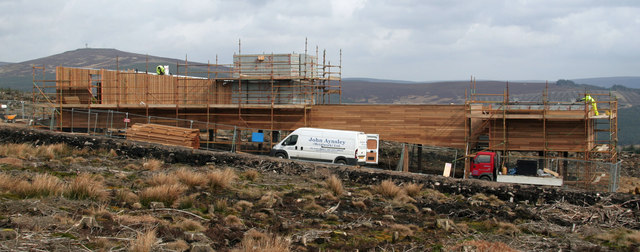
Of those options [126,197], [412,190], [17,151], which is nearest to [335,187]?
[412,190]

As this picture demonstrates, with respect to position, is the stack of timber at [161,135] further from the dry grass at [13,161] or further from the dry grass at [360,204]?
the dry grass at [360,204]

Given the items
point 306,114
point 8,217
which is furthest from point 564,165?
point 8,217

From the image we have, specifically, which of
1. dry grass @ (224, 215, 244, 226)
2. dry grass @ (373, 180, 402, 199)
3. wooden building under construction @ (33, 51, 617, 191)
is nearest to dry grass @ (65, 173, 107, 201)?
dry grass @ (224, 215, 244, 226)

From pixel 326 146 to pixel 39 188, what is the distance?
16156 millimetres

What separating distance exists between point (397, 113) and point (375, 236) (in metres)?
19.9

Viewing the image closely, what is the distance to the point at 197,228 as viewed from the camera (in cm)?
1069

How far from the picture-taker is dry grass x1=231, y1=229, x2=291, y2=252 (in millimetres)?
9008

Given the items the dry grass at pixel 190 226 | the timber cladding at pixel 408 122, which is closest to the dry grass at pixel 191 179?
the dry grass at pixel 190 226

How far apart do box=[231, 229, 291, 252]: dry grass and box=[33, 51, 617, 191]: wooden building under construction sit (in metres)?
20.3

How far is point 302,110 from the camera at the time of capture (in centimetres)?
3309

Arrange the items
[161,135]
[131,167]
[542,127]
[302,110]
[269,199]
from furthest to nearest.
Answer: [302,110]
[542,127]
[161,135]
[131,167]
[269,199]

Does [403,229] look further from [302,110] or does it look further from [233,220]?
[302,110]

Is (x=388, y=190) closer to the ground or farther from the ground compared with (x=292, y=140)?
closer to the ground

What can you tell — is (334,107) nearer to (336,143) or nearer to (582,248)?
(336,143)
